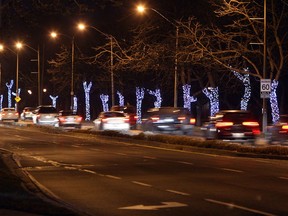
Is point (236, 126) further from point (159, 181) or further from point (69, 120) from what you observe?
point (69, 120)

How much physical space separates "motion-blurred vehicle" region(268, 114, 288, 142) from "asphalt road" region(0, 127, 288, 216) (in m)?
4.22

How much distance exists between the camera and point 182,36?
137 feet

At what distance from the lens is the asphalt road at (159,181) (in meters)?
13.1

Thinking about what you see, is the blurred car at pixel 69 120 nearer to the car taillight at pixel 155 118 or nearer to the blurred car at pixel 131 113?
the blurred car at pixel 131 113

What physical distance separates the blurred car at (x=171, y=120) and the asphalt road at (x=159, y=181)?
10611 mm

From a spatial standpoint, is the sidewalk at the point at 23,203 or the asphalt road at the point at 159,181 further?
the asphalt road at the point at 159,181

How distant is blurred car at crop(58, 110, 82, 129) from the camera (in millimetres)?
53406

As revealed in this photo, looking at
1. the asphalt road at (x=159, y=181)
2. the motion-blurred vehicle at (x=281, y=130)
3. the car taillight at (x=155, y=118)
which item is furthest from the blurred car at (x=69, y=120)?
the motion-blurred vehicle at (x=281, y=130)

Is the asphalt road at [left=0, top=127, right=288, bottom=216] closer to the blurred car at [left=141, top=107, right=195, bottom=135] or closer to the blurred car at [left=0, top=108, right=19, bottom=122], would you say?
the blurred car at [left=141, top=107, right=195, bottom=135]

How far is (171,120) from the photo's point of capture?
1575 inches

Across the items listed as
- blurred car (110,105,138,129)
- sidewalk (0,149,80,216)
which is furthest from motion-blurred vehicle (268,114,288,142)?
blurred car (110,105,138,129)

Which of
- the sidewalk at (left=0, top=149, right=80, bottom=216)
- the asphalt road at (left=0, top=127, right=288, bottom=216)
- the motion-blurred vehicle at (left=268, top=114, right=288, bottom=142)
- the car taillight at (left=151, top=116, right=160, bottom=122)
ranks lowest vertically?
the asphalt road at (left=0, top=127, right=288, bottom=216)

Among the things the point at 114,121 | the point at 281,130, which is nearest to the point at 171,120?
the point at 114,121

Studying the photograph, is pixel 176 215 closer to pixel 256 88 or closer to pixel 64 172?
pixel 64 172
